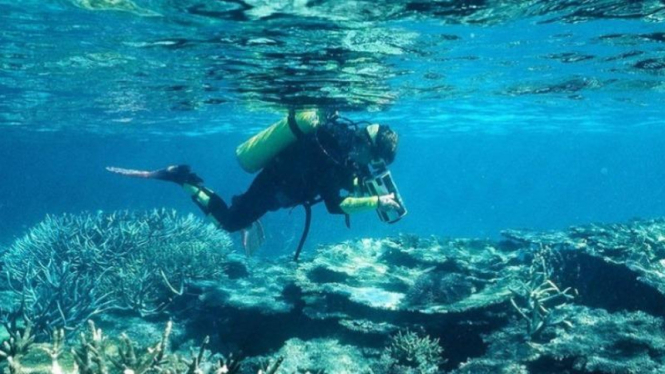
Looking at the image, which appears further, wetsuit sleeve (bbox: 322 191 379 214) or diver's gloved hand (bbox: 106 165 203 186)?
diver's gloved hand (bbox: 106 165 203 186)

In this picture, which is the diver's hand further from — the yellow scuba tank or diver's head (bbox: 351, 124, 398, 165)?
the yellow scuba tank

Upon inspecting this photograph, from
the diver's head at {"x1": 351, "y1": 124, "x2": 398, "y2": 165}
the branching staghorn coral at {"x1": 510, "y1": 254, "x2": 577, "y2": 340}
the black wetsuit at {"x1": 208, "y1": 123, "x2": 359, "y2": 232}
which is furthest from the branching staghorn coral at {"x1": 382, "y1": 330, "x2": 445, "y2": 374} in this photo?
the diver's head at {"x1": 351, "y1": 124, "x2": 398, "y2": 165}

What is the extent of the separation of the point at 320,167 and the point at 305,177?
0.37 m

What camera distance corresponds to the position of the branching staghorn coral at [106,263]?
28.8ft

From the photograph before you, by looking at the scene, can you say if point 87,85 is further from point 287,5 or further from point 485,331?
point 485,331

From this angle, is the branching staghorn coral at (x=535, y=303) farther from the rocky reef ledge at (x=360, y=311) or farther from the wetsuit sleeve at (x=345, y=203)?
the wetsuit sleeve at (x=345, y=203)

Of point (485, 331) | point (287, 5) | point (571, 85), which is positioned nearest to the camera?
point (485, 331)

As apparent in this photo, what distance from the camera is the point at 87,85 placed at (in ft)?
57.7

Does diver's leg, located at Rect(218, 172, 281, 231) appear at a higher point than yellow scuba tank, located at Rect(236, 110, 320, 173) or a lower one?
lower

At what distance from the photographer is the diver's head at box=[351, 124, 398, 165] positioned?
838cm

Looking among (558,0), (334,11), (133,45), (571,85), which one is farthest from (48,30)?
(571,85)

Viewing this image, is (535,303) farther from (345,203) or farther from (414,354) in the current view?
(345,203)

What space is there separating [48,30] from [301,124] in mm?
6410

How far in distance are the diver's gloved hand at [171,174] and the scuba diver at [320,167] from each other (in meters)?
1.57
